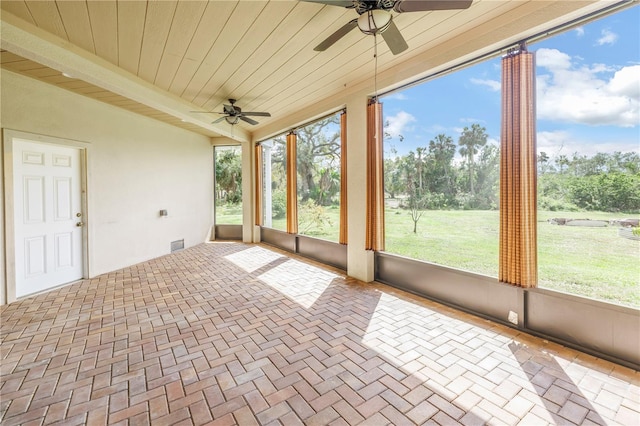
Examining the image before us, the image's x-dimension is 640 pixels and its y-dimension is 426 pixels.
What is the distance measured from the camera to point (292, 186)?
19.3 ft

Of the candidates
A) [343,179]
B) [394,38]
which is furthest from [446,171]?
[394,38]

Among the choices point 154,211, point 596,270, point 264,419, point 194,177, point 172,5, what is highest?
point 172,5

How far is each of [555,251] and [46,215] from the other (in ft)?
21.6

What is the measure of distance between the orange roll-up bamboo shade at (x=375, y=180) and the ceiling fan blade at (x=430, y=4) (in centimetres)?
201

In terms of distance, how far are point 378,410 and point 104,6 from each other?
3.84 m

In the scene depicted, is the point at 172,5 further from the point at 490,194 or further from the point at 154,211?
the point at 154,211

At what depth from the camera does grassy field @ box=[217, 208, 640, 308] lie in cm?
237

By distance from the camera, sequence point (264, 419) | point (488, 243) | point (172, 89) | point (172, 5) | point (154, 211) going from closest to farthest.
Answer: point (264, 419), point (172, 5), point (488, 243), point (172, 89), point (154, 211)

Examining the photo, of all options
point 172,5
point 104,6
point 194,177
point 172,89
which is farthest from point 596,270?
point 194,177

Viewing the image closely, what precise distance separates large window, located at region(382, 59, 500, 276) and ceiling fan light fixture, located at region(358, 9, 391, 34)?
5.47ft

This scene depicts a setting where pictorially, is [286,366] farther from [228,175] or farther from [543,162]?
[228,175]

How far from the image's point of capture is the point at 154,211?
576cm

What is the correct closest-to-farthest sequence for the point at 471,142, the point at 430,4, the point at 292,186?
1. the point at 430,4
2. the point at 471,142
3. the point at 292,186

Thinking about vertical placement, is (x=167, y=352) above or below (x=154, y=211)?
below
